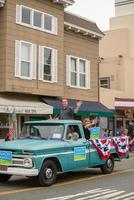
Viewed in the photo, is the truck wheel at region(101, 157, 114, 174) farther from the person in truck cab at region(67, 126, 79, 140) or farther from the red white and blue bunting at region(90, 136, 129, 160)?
the person in truck cab at region(67, 126, 79, 140)

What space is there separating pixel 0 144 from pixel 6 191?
1.43 meters

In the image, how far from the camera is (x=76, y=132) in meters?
12.9

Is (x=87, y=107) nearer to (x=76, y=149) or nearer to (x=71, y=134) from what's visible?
(x=71, y=134)

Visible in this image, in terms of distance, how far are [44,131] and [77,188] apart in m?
1.86

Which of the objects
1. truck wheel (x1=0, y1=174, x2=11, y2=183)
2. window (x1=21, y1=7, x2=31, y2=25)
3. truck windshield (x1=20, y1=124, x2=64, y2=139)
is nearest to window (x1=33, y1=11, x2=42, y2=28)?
window (x1=21, y1=7, x2=31, y2=25)

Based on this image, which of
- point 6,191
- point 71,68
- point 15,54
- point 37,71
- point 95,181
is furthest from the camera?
point 71,68

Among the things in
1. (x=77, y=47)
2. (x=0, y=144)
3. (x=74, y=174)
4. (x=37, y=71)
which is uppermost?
(x=77, y=47)

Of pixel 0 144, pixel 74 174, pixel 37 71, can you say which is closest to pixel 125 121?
pixel 37 71

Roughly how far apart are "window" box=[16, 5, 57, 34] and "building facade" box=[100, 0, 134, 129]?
27.1ft

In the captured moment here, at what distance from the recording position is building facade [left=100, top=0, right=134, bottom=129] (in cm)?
3416

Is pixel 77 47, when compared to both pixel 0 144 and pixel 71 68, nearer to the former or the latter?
pixel 71 68

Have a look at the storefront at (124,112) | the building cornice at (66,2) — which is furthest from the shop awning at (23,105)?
the storefront at (124,112)

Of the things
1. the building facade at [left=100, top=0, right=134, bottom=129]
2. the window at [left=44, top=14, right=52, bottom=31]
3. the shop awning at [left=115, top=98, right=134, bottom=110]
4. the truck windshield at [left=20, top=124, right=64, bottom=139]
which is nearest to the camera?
the truck windshield at [left=20, top=124, right=64, bottom=139]

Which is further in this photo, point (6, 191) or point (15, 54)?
point (15, 54)
